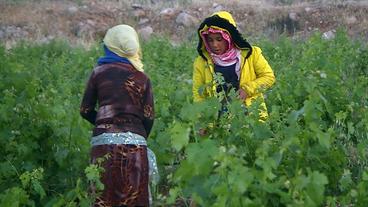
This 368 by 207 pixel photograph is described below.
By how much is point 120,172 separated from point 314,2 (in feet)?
54.7

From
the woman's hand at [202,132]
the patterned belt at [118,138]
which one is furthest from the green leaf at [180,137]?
the patterned belt at [118,138]

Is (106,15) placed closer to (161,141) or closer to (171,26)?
(171,26)

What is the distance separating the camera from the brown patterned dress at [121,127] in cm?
A: 378

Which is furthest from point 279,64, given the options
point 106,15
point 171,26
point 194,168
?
point 106,15

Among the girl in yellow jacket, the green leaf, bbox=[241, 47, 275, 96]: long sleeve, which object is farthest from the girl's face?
the green leaf

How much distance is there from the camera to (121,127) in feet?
12.5

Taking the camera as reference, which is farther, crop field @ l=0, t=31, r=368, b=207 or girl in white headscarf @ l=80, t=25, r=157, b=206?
girl in white headscarf @ l=80, t=25, r=157, b=206

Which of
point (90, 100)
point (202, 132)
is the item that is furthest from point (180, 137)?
point (90, 100)

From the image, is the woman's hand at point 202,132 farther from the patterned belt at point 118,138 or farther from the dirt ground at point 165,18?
the dirt ground at point 165,18

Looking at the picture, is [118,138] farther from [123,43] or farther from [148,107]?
[123,43]

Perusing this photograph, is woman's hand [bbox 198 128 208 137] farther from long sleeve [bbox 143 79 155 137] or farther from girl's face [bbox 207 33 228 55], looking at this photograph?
girl's face [bbox 207 33 228 55]

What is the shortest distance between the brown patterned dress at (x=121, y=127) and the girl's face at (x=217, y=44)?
73cm

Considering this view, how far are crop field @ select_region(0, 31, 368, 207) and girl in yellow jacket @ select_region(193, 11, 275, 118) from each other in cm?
29

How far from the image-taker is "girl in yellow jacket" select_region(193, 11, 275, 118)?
14.5 ft
